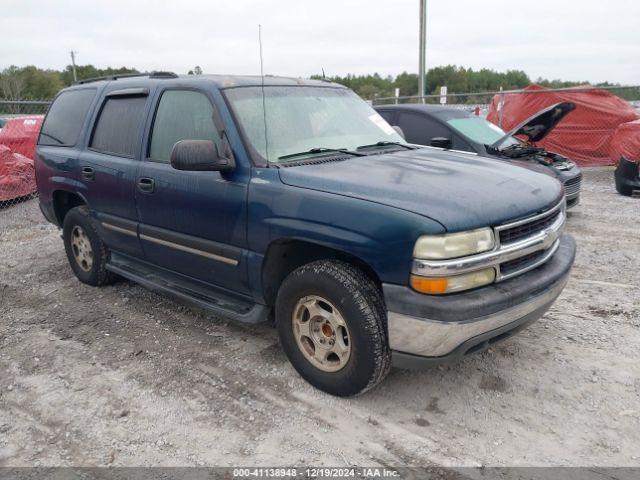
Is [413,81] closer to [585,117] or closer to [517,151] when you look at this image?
[585,117]

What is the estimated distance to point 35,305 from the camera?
4.97 m

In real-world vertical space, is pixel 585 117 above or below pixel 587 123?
above

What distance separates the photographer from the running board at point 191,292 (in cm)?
365

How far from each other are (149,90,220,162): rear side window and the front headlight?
172 cm

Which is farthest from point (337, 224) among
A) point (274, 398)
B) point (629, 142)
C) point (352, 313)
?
point (629, 142)

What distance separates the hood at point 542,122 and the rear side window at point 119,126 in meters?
4.92

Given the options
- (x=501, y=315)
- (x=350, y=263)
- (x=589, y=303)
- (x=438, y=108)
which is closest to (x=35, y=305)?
(x=350, y=263)

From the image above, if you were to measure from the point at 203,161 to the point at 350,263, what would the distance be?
111 centimetres

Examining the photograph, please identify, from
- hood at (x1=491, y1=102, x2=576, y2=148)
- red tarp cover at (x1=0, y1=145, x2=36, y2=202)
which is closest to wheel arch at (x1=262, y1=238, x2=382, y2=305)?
hood at (x1=491, y1=102, x2=576, y2=148)

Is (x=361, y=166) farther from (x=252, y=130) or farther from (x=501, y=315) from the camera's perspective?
(x=501, y=315)

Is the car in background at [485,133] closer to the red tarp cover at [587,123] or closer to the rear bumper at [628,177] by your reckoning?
the rear bumper at [628,177]

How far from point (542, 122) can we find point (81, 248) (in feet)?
20.6

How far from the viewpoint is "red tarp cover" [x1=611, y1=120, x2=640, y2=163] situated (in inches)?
356

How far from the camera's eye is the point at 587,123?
12305 millimetres
